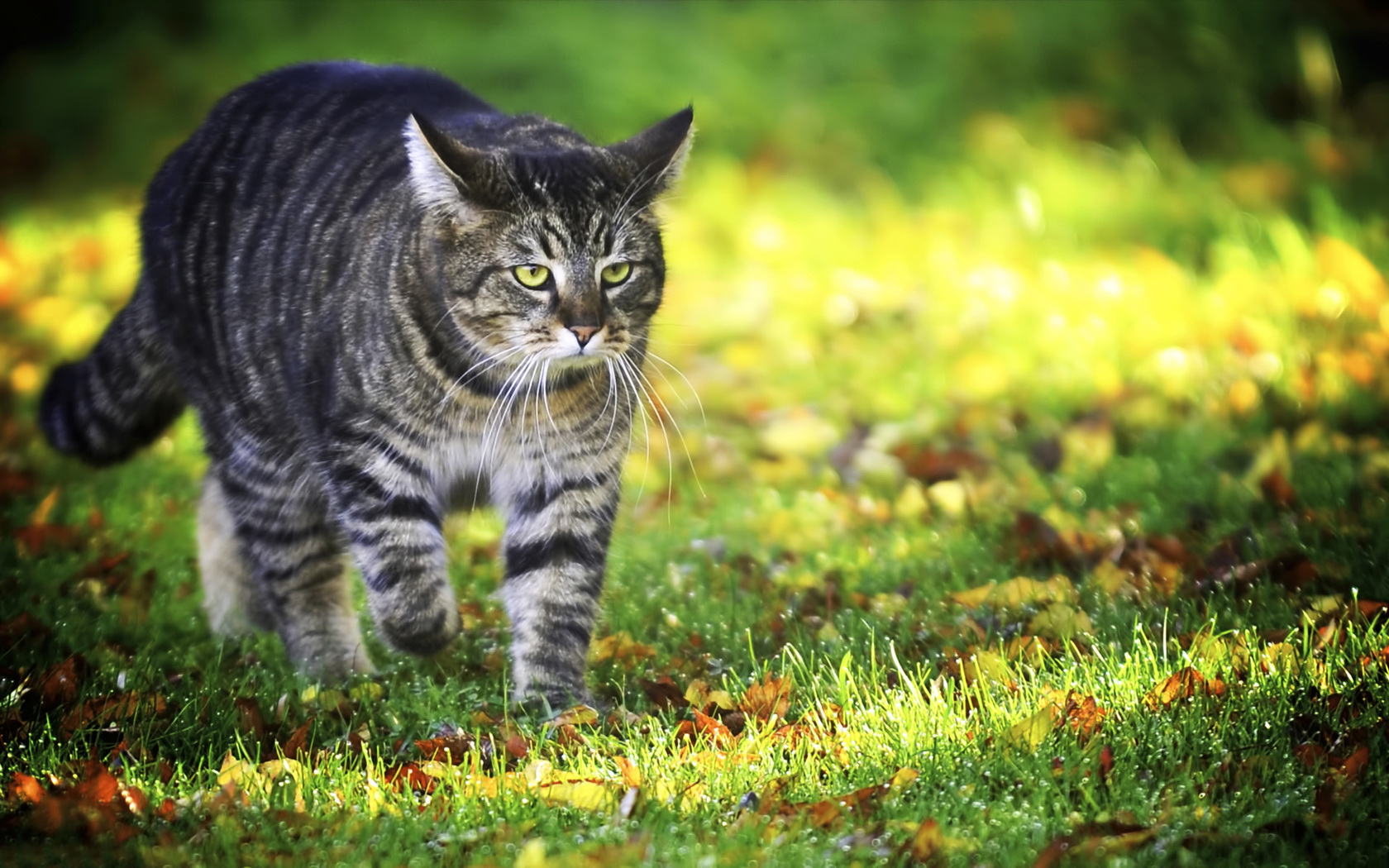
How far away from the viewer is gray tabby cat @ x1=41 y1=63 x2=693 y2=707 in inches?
146

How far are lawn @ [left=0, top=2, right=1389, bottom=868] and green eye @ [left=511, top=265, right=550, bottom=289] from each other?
3.63 feet

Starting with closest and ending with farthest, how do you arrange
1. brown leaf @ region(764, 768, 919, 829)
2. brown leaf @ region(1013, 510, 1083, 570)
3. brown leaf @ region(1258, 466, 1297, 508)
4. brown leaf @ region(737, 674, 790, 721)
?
brown leaf @ region(764, 768, 919, 829)
brown leaf @ region(737, 674, 790, 721)
brown leaf @ region(1013, 510, 1083, 570)
brown leaf @ region(1258, 466, 1297, 508)

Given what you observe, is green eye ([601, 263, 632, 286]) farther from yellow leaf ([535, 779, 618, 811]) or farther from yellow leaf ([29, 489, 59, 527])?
yellow leaf ([29, 489, 59, 527])

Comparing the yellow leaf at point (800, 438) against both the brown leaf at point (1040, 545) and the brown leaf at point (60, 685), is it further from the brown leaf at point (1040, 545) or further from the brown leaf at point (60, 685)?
the brown leaf at point (60, 685)

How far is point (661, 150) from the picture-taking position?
12.6 feet

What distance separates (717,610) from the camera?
4.24 m

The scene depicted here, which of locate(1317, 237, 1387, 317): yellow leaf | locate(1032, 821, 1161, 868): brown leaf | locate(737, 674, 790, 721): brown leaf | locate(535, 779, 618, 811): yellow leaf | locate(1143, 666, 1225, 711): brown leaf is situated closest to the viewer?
locate(1032, 821, 1161, 868): brown leaf

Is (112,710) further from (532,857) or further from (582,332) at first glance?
(582,332)

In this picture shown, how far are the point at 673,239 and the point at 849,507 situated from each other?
3.39 meters

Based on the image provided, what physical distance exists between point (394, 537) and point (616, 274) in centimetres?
95

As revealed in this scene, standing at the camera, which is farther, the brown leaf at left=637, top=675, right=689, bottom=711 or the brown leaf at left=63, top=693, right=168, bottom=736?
the brown leaf at left=637, top=675, right=689, bottom=711

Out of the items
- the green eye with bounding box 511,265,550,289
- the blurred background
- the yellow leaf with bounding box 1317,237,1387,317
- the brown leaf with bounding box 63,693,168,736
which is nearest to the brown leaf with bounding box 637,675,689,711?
the green eye with bounding box 511,265,550,289

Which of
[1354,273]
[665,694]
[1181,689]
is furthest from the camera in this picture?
[1354,273]

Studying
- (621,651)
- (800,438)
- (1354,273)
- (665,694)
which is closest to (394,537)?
(621,651)
